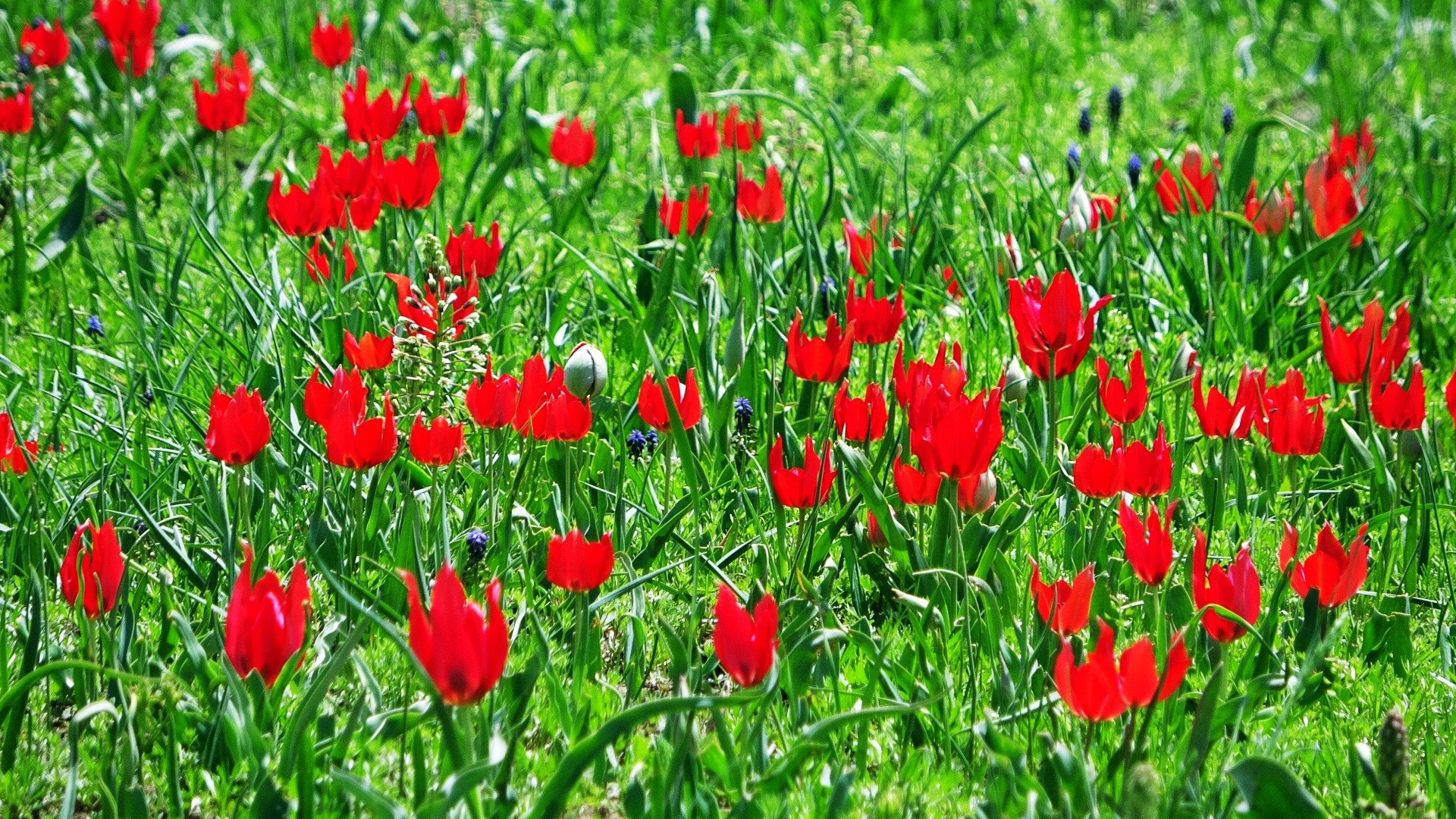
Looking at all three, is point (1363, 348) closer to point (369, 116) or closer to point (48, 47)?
point (369, 116)

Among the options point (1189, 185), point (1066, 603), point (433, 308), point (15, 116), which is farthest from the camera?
point (15, 116)

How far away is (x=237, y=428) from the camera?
1.71m

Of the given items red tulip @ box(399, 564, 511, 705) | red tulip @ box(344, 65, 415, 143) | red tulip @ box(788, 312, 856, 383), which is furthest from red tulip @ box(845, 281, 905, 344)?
red tulip @ box(344, 65, 415, 143)

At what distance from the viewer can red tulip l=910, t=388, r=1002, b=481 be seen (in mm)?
1662

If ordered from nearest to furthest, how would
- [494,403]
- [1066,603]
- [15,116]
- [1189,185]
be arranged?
[1066,603], [494,403], [1189,185], [15,116]

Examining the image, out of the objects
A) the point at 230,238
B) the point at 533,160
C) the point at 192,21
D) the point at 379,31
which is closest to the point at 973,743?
the point at 230,238

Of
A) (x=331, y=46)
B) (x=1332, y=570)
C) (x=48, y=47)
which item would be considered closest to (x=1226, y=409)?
(x=1332, y=570)

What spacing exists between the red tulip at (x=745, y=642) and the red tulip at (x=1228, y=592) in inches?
19.9

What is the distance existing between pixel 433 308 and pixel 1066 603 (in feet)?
3.85

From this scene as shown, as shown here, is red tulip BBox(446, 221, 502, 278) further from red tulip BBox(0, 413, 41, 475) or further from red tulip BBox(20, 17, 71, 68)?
red tulip BBox(20, 17, 71, 68)

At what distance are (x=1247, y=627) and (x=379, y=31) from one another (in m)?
4.09

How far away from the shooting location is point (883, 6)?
18.5 feet

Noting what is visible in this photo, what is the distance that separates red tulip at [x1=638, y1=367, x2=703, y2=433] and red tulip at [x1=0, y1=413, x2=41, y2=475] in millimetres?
801

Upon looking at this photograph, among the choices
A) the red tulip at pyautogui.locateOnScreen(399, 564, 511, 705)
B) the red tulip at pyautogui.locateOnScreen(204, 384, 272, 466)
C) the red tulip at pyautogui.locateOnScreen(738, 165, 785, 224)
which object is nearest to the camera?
the red tulip at pyautogui.locateOnScreen(399, 564, 511, 705)
